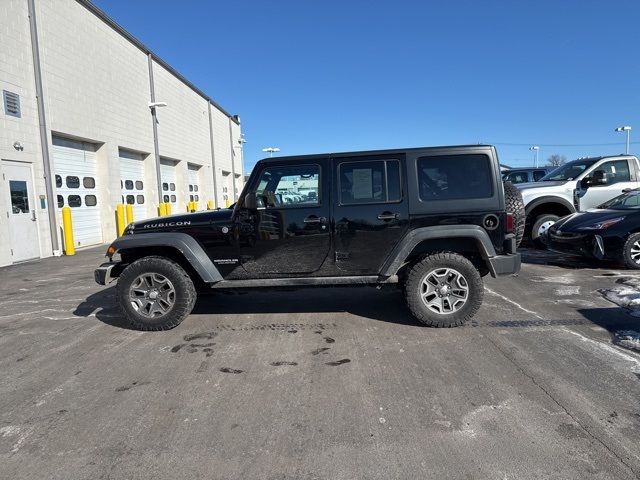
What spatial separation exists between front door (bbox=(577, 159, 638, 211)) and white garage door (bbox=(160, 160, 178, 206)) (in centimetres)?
1672

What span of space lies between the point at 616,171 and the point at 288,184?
875 centimetres

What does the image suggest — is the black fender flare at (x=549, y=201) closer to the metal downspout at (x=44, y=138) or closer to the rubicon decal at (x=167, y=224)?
the rubicon decal at (x=167, y=224)

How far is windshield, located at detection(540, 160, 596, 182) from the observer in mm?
9977

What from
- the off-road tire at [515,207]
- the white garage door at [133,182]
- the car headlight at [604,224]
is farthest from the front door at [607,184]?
the white garage door at [133,182]

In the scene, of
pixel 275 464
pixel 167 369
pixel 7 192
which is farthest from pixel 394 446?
pixel 7 192

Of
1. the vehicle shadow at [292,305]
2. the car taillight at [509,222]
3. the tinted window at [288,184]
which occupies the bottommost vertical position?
the vehicle shadow at [292,305]

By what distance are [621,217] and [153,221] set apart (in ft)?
25.4

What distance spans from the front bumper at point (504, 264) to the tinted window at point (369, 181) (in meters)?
1.30

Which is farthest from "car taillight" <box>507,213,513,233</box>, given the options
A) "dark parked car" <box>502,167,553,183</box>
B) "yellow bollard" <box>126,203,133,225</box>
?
"yellow bollard" <box>126,203,133,225</box>

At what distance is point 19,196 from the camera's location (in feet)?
35.6

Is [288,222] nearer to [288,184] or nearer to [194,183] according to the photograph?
[288,184]

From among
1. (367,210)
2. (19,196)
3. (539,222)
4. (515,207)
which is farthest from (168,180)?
(515,207)

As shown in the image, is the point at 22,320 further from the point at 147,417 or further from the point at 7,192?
the point at 7,192

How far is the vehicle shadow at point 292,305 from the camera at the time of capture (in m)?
5.35
